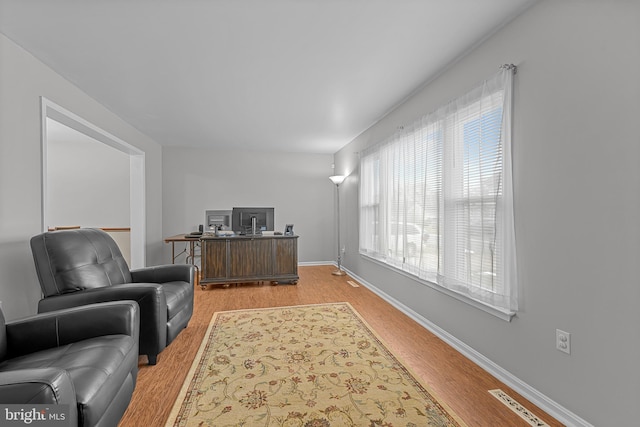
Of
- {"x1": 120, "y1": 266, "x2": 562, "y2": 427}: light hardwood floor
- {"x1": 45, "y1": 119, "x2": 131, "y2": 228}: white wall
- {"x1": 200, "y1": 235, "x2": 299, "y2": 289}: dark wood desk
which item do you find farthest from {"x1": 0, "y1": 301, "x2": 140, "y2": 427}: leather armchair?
{"x1": 45, "y1": 119, "x2": 131, "y2": 228}: white wall

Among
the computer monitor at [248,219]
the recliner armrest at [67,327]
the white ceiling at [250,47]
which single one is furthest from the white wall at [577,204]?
the computer monitor at [248,219]

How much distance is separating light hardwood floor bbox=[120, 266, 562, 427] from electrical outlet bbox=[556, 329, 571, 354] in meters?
0.42

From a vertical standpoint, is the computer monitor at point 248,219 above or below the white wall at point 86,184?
below

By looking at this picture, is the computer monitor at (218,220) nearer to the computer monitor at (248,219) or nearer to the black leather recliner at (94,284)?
the computer monitor at (248,219)

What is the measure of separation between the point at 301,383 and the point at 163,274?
1857 mm

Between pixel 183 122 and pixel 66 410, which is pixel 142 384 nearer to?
pixel 66 410

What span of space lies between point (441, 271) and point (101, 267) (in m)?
3.00

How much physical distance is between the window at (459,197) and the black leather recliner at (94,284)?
245cm

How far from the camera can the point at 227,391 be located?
75.7 inches

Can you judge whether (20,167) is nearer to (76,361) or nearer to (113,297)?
(113,297)

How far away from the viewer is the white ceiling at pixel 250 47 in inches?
72.9

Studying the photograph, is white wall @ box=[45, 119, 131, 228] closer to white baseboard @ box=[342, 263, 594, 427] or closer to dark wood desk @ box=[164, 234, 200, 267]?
dark wood desk @ box=[164, 234, 200, 267]

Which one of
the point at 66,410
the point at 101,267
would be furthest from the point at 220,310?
the point at 66,410

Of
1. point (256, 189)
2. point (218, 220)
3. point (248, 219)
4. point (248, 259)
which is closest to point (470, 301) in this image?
point (248, 259)
